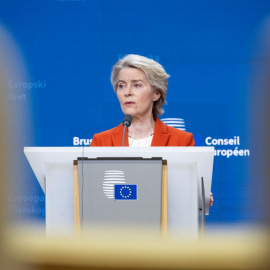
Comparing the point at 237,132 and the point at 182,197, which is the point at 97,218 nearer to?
the point at 182,197

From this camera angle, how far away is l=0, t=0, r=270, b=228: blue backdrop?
12.0 ft

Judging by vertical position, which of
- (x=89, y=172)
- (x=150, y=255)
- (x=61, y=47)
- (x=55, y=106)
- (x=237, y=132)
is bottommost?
(x=150, y=255)

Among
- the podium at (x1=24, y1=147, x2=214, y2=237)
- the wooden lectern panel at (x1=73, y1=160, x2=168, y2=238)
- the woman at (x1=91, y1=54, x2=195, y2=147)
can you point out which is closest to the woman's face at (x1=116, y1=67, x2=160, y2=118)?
the woman at (x1=91, y1=54, x2=195, y2=147)

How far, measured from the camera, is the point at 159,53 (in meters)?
3.68

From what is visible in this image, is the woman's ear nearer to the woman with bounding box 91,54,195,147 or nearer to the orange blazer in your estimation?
the woman with bounding box 91,54,195,147

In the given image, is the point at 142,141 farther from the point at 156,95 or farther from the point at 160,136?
the point at 156,95

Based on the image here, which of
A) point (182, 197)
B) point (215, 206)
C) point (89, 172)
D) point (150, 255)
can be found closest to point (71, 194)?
point (89, 172)

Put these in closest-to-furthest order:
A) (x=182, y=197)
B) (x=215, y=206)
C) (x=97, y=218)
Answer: (x=97, y=218) < (x=182, y=197) < (x=215, y=206)

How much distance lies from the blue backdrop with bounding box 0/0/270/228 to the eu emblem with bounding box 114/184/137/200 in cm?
257

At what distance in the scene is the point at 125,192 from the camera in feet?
3.62

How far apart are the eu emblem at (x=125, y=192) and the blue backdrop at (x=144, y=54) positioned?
8.42 ft

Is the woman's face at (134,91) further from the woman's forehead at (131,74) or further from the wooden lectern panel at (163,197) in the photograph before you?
the wooden lectern panel at (163,197)

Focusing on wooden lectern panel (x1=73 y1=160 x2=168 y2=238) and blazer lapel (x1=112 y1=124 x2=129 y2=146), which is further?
blazer lapel (x1=112 y1=124 x2=129 y2=146)

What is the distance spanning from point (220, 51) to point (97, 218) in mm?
2859
